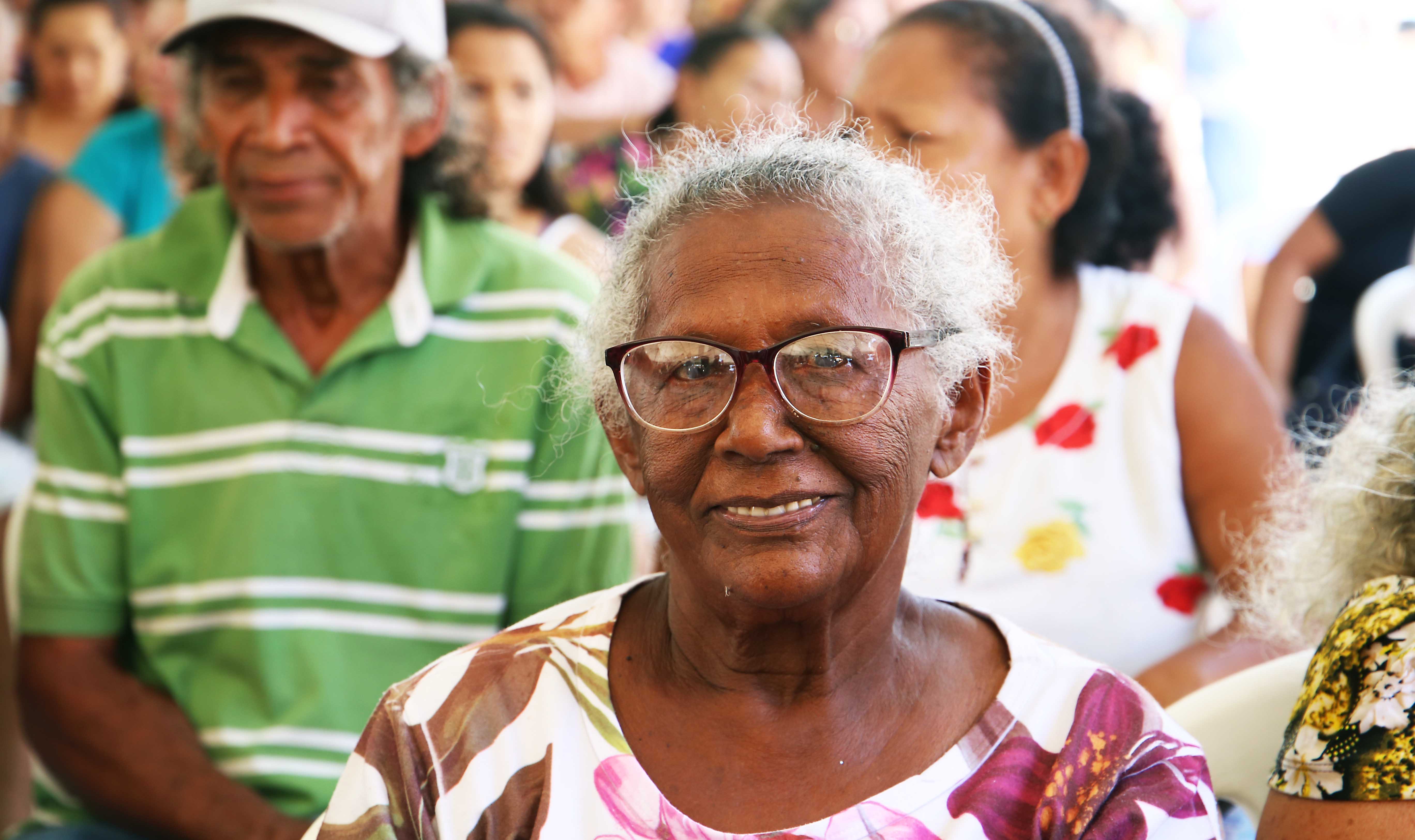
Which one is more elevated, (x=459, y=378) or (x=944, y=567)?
(x=459, y=378)

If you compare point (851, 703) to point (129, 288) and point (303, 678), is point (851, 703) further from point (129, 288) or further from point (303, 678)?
point (129, 288)

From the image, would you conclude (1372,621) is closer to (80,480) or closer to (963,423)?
(963,423)

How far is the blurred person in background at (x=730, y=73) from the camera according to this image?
4.55m

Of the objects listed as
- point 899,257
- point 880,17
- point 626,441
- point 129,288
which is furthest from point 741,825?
point 880,17

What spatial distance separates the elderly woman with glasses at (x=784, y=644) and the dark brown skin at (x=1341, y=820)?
10cm

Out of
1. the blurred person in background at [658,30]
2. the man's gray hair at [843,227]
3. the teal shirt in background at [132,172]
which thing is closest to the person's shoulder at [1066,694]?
the man's gray hair at [843,227]

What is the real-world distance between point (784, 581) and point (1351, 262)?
3152mm

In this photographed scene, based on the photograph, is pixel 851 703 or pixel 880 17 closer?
pixel 851 703

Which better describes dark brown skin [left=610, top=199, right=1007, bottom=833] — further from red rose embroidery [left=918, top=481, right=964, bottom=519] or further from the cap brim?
the cap brim

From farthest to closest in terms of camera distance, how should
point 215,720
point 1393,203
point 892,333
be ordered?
point 1393,203, point 215,720, point 892,333

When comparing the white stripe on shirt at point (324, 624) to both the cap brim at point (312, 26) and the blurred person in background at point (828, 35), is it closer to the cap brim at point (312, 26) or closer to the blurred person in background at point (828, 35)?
the cap brim at point (312, 26)

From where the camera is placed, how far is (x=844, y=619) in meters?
1.36

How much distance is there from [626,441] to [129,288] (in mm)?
1173

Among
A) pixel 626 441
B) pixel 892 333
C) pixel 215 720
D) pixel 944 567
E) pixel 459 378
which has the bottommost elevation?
pixel 215 720
